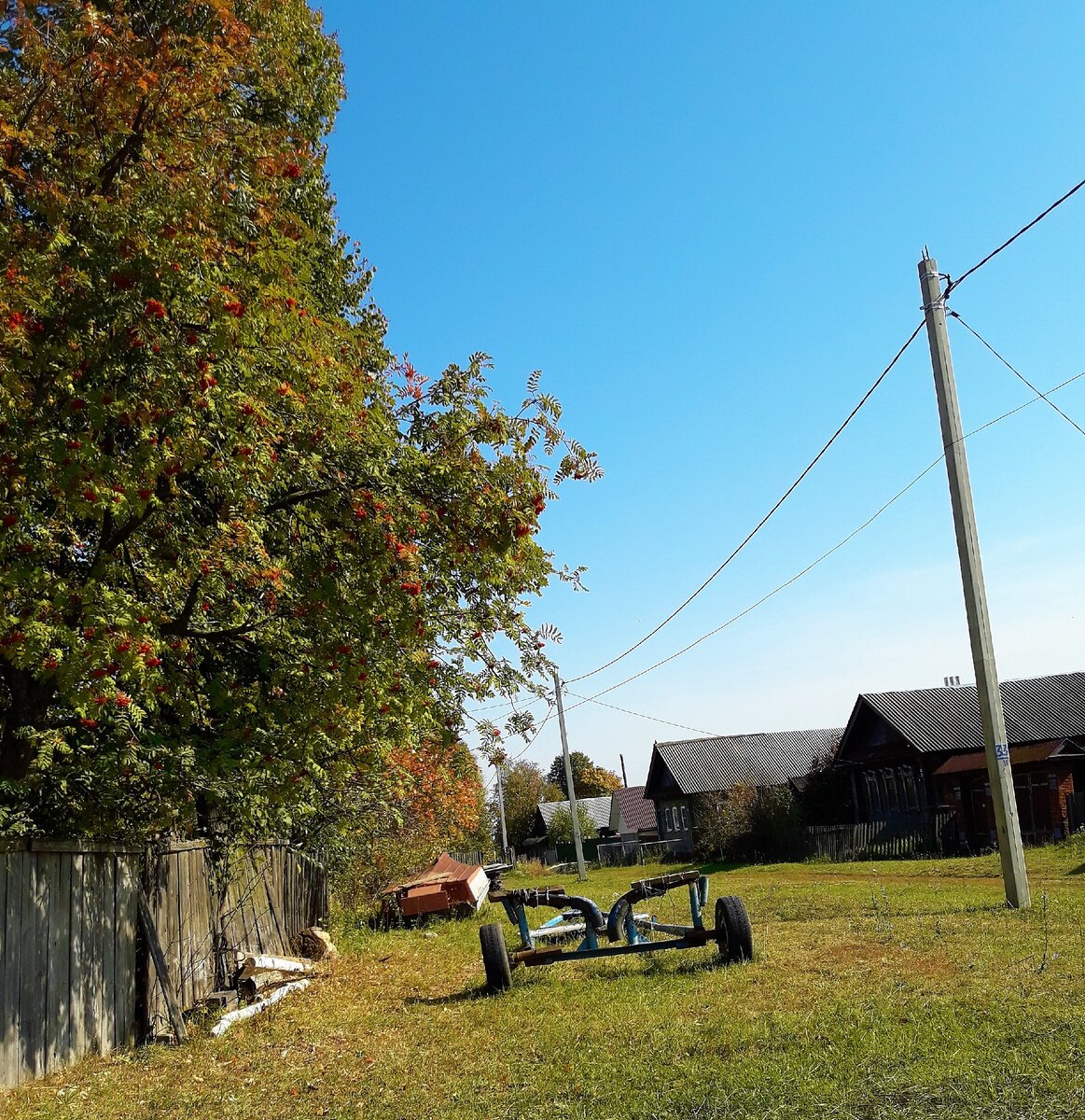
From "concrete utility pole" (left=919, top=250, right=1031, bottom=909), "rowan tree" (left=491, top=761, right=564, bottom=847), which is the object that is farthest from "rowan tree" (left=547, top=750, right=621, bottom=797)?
"concrete utility pole" (left=919, top=250, right=1031, bottom=909)

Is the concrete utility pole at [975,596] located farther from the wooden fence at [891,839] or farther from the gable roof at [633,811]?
the gable roof at [633,811]

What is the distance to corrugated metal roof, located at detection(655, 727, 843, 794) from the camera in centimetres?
5006

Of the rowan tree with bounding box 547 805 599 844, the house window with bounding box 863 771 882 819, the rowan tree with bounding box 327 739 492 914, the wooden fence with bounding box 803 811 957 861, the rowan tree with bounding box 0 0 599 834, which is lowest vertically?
the rowan tree with bounding box 547 805 599 844

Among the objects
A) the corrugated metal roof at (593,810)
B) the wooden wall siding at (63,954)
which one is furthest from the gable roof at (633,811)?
the wooden wall siding at (63,954)

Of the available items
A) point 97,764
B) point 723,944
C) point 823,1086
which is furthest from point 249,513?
point 723,944

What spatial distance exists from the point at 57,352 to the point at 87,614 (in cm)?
164

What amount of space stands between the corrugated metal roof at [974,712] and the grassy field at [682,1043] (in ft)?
77.0

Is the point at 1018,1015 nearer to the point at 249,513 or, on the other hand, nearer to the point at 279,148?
the point at 249,513

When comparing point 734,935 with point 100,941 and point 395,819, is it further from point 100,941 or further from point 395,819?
point 395,819

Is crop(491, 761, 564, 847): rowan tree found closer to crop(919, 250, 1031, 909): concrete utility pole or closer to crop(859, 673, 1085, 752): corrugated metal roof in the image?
crop(859, 673, 1085, 752): corrugated metal roof

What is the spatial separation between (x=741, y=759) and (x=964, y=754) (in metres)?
19.1

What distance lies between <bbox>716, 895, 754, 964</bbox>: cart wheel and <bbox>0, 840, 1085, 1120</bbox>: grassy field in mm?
190

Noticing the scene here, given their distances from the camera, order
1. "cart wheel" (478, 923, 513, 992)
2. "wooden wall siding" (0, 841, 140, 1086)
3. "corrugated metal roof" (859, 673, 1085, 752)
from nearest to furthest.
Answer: "wooden wall siding" (0, 841, 140, 1086) → "cart wheel" (478, 923, 513, 992) → "corrugated metal roof" (859, 673, 1085, 752)

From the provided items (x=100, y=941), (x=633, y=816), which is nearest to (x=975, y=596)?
(x=100, y=941)
